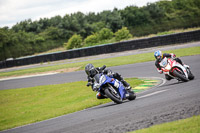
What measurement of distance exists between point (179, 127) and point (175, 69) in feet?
21.4

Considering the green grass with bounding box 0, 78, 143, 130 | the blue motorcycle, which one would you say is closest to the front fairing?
the blue motorcycle

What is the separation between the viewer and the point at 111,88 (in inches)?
400

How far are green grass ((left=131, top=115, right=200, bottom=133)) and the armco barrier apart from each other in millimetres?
28599

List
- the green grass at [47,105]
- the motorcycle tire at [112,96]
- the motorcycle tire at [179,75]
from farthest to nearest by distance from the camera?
the motorcycle tire at [179,75] → the green grass at [47,105] → the motorcycle tire at [112,96]

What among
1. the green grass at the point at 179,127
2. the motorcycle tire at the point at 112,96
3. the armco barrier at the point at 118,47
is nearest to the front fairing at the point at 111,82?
the motorcycle tire at the point at 112,96

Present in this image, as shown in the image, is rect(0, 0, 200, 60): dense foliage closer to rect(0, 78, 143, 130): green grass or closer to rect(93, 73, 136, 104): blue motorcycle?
rect(0, 78, 143, 130): green grass

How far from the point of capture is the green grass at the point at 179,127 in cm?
572

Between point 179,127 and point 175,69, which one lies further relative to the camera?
point 175,69

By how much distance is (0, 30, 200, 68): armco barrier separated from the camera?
34.1 m

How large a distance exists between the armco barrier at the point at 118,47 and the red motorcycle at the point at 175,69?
22169 mm

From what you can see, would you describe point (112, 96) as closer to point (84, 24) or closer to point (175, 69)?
point (175, 69)

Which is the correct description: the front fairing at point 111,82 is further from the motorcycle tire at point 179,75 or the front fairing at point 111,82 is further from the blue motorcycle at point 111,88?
the motorcycle tire at point 179,75

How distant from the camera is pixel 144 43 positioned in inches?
1464

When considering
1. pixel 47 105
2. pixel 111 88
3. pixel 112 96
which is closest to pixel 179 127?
pixel 112 96
